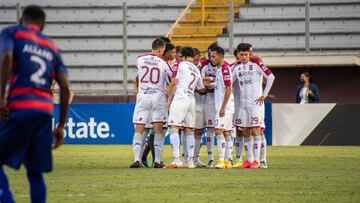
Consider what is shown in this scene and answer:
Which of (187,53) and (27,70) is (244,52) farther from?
(27,70)

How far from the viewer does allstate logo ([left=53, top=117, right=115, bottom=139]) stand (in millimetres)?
28531

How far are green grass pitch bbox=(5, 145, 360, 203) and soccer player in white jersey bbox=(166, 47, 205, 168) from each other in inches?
35.9

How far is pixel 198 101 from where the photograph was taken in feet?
62.3

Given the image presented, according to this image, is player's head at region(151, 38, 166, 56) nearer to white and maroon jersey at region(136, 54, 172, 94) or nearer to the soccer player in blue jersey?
white and maroon jersey at region(136, 54, 172, 94)

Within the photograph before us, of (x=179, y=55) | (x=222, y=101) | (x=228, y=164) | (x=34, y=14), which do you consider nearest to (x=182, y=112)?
(x=222, y=101)

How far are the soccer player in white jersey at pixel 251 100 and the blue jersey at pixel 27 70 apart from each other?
9.50 m

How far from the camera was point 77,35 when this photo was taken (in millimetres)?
33281

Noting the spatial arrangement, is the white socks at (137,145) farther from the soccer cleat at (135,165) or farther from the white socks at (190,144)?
the white socks at (190,144)

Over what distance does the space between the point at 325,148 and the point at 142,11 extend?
10.1 m

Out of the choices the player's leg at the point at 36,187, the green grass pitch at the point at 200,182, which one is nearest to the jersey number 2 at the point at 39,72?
the player's leg at the point at 36,187

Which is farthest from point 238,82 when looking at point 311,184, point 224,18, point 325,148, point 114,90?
point 224,18

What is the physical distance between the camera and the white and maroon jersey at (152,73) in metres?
18.2

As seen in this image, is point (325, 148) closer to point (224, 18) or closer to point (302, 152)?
point (302, 152)

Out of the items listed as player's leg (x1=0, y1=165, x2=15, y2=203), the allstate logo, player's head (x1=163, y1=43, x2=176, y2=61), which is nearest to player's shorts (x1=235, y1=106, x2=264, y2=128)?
player's head (x1=163, y1=43, x2=176, y2=61)
